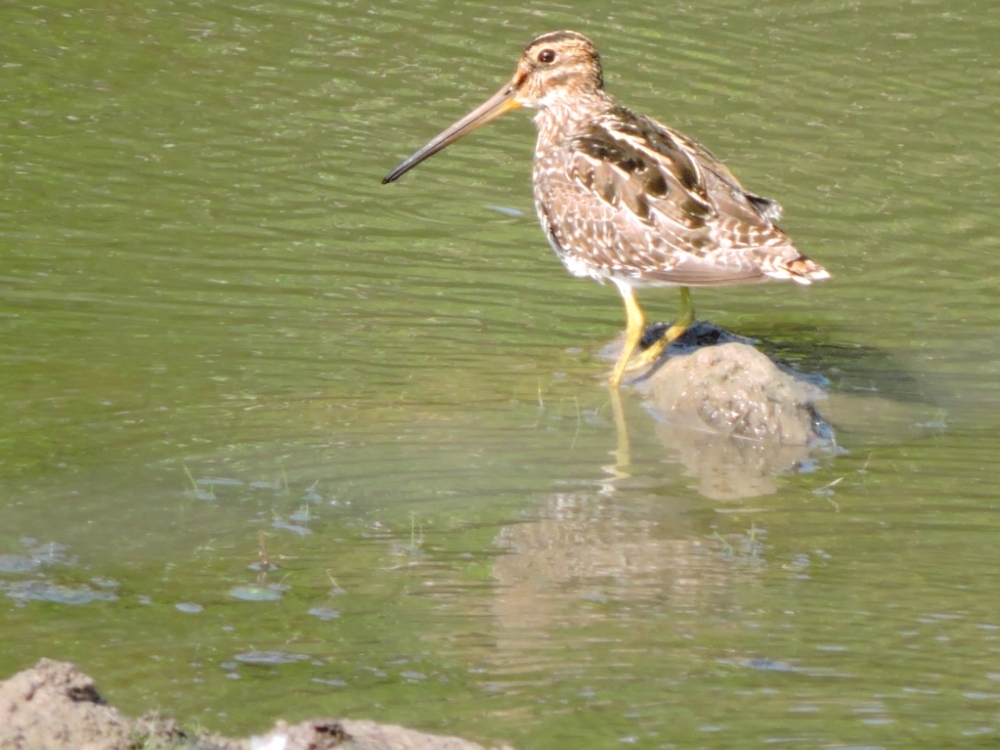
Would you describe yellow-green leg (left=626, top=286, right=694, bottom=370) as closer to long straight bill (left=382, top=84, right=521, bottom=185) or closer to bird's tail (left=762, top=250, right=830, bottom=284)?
bird's tail (left=762, top=250, right=830, bottom=284)

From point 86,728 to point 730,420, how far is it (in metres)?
4.34

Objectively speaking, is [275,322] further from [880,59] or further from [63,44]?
[880,59]

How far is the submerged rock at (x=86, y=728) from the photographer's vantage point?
3832 millimetres

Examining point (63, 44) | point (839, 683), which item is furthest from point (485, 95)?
point (839, 683)

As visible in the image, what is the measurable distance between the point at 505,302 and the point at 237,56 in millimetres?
4072

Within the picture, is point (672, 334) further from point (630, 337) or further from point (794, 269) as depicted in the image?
point (794, 269)

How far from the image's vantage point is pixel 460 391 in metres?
7.96

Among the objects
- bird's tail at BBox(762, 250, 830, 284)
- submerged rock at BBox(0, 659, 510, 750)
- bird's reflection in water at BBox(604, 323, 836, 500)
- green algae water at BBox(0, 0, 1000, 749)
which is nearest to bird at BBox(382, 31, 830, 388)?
bird's tail at BBox(762, 250, 830, 284)

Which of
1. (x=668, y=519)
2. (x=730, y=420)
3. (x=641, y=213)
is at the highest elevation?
(x=641, y=213)

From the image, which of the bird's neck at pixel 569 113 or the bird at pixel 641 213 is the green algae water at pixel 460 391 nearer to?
the bird at pixel 641 213

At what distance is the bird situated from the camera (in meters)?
7.93

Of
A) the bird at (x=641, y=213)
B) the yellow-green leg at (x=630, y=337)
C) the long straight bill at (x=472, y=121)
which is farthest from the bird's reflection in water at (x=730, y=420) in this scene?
the long straight bill at (x=472, y=121)

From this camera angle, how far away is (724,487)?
700 cm

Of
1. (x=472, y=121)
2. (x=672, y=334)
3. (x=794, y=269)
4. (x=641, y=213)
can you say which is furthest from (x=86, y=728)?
(x=472, y=121)
